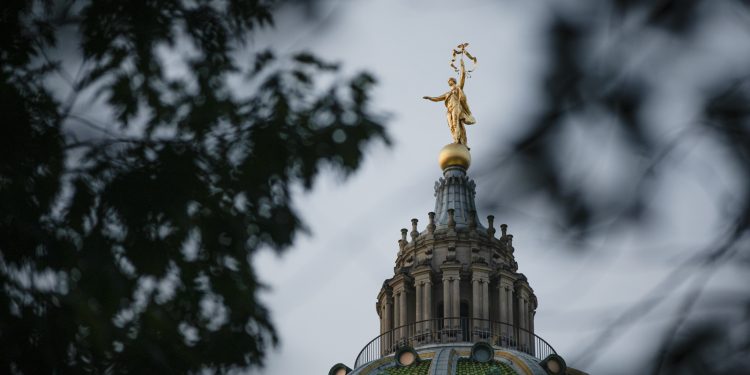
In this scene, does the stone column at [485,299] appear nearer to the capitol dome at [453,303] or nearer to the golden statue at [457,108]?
the capitol dome at [453,303]

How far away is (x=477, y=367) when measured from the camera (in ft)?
165

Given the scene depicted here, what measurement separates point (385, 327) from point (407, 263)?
276 cm

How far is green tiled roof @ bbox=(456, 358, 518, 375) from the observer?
4944 cm

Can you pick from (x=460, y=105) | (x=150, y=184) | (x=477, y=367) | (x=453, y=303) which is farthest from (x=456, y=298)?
(x=150, y=184)

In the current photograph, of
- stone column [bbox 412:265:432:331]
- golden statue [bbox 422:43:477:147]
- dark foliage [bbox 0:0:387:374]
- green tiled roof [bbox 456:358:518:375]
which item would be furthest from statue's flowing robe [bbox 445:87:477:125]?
dark foliage [bbox 0:0:387:374]

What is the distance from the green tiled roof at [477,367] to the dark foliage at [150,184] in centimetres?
3972

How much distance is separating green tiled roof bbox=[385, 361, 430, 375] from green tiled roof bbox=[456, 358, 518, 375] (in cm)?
129

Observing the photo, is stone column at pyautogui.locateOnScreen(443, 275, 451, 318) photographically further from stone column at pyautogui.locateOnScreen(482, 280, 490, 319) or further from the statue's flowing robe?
the statue's flowing robe

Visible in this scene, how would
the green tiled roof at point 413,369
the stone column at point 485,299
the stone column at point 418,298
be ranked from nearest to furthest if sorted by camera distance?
the green tiled roof at point 413,369
the stone column at point 485,299
the stone column at point 418,298

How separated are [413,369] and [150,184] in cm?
4214

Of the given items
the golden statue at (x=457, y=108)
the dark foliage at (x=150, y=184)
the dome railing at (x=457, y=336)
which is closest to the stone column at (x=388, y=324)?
the dome railing at (x=457, y=336)

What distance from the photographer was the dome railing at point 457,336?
52.6m

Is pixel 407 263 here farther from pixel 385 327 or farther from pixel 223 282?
pixel 223 282

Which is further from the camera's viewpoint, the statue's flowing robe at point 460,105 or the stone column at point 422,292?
the statue's flowing robe at point 460,105
